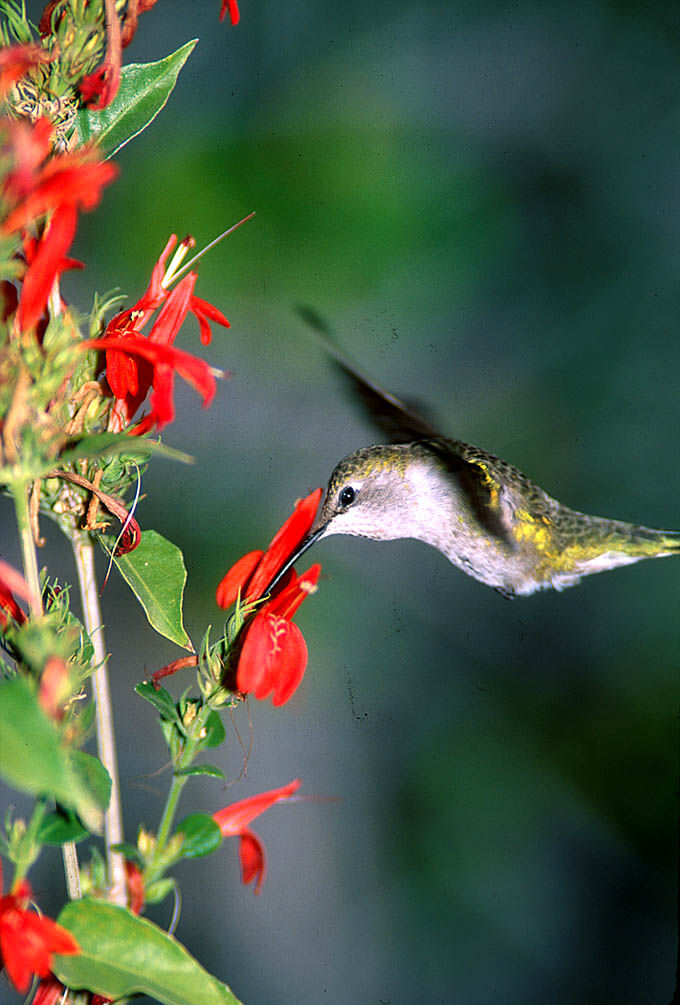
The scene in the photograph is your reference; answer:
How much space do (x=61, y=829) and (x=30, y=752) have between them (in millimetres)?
132

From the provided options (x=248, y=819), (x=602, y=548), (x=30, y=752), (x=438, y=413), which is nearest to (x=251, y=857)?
(x=248, y=819)

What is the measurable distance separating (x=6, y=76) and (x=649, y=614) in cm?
90

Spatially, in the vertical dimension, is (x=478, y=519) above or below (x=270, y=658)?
below

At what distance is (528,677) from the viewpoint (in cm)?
97

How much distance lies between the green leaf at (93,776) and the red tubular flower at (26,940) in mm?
31

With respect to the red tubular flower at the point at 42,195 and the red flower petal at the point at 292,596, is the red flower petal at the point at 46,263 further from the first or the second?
the red flower petal at the point at 292,596

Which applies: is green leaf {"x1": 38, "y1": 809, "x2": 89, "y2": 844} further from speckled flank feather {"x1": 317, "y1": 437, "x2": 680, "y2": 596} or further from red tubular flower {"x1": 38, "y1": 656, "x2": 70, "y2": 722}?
speckled flank feather {"x1": 317, "y1": 437, "x2": 680, "y2": 596}

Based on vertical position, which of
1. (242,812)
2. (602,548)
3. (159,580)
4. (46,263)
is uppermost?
(46,263)

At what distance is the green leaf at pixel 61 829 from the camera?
0.84 feet

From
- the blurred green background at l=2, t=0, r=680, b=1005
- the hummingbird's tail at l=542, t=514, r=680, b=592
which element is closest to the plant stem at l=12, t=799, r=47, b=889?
the hummingbird's tail at l=542, t=514, r=680, b=592

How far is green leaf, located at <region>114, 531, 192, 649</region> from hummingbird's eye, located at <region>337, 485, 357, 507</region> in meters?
0.23

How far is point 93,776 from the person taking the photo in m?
0.26

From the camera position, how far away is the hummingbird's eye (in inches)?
21.5

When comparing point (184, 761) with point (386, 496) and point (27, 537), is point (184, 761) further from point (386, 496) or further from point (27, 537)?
point (386, 496)
